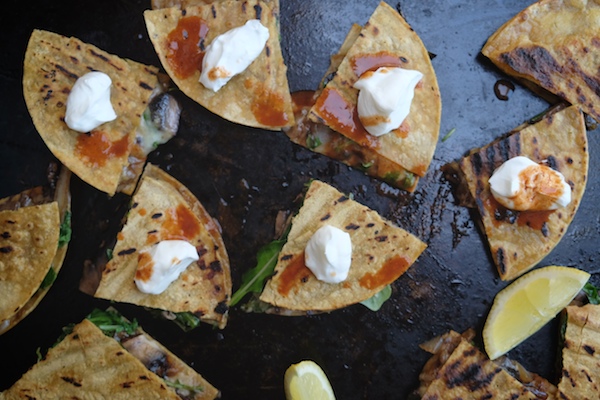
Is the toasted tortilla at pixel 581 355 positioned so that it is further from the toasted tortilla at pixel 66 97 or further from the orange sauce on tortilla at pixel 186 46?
the toasted tortilla at pixel 66 97

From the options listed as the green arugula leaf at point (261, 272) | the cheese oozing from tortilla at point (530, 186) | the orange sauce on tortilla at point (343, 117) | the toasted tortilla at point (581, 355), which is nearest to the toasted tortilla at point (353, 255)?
the green arugula leaf at point (261, 272)

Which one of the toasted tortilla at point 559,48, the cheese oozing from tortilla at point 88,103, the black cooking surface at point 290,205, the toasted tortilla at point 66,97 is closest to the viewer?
the cheese oozing from tortilla at point 88,103

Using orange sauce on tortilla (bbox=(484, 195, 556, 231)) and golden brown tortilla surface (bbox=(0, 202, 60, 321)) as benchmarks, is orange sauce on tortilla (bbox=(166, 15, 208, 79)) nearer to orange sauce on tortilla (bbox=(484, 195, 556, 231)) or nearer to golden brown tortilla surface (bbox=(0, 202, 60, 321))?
golden brown tortilla surface (bbox=(0, 202, 60, 321))

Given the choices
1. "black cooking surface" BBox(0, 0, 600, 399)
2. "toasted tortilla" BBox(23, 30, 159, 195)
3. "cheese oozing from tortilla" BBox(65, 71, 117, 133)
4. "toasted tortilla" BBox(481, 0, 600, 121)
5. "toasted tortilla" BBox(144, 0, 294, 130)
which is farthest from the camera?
"black cooking surface" BBox(0, 0, 600, 399)

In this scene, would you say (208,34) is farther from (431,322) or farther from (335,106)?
(431,322)

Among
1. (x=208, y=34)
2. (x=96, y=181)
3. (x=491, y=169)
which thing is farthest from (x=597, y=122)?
(x=96, y=181)

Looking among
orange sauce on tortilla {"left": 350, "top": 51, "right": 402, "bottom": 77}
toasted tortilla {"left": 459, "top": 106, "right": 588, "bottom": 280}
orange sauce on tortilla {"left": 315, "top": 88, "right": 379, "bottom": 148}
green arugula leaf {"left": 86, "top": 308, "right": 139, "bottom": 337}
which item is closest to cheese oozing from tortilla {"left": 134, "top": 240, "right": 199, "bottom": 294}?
green arugula leaf {"left": 86, "top": 308, "right": 139, "bottom": 337}
